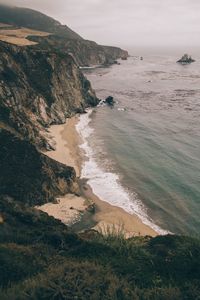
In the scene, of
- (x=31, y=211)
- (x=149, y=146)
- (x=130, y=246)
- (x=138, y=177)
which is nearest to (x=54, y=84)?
(x=149, y=146)

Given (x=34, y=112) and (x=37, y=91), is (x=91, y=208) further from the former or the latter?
(x=37, y=91)

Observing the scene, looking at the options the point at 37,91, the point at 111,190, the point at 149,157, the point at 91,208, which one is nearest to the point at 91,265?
the point at 91,208

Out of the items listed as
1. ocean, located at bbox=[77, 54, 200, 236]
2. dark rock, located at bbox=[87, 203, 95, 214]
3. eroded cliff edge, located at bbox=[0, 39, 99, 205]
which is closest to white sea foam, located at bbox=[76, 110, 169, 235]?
ocean, located at bbox=[77, 54, 200, 236]

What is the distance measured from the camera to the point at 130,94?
425ft

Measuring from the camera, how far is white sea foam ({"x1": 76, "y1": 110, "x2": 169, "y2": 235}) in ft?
160

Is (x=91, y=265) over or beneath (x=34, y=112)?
beneath

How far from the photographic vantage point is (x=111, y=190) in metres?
54.4

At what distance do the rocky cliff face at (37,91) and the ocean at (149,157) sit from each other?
19.9 ft

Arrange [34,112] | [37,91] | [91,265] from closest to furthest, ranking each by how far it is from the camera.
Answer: [91,265], [34,112], [37,91]

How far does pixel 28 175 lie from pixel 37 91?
39.1m

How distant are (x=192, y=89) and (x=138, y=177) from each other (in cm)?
9058

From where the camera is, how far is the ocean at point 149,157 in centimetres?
4912

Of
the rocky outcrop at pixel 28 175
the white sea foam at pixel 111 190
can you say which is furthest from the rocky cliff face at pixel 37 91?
the rocky outcrop at pixel 28 175

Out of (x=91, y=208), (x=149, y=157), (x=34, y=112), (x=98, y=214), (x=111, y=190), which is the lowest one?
(x=98, y=214)
